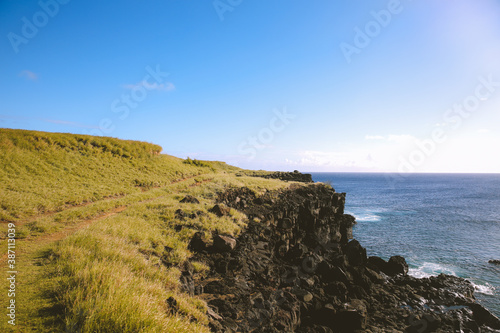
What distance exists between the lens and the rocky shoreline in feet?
25.4

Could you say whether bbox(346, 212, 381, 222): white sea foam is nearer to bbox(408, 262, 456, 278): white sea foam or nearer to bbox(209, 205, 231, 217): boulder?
bbox(408, 262, 456, 278): white sea foam

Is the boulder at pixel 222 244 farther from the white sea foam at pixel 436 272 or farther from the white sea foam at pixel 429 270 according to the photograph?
the white sea foam at pixel 429 270

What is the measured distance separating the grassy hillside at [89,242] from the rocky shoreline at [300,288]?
1043 mm

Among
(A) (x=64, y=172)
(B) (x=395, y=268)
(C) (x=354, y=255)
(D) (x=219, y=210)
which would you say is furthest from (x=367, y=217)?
(A) (x=64, y=172)

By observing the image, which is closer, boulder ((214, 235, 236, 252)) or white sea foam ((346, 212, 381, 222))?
boulder ((214, 235, 236, 252))

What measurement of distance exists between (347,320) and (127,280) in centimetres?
977

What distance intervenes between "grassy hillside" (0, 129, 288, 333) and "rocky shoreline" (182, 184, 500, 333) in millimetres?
1043

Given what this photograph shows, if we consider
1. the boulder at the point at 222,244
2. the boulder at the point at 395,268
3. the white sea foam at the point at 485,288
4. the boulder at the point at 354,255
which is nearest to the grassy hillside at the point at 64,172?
the boulder at the point at 222,244

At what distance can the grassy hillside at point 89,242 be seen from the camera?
441cm

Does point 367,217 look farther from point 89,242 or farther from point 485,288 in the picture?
point 89,242

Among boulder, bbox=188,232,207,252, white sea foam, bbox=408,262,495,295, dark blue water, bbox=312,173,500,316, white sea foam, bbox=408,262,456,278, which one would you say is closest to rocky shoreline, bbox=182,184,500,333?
boulder, bbox=188,232,207,252

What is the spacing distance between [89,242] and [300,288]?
9207 millimetres

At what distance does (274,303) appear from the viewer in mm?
8227

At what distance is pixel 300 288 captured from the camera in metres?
10.6
